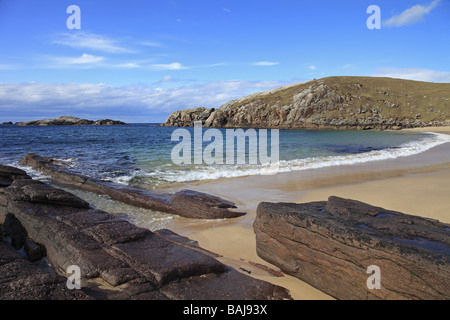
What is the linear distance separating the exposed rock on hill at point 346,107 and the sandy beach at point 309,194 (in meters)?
55.1

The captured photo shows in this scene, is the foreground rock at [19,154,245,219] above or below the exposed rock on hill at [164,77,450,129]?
below

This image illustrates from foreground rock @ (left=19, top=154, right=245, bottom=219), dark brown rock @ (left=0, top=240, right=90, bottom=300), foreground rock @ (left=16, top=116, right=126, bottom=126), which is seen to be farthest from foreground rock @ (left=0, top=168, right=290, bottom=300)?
foreground rock @ (left=16, top=116, right=126, bottom=126)

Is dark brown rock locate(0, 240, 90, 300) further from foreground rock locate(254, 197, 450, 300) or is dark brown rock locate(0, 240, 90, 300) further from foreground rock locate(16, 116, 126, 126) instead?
foreground rock locate(16, 116, 126, 126)

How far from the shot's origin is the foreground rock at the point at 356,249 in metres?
2.99

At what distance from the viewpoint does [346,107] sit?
239 ft

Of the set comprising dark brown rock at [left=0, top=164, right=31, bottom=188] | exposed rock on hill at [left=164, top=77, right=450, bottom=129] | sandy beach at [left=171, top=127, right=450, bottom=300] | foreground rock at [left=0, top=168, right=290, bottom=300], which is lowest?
sandy beach at [left=171, top=127, right=450, bottom=300]

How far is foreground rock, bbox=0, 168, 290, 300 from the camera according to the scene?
3.05 meters

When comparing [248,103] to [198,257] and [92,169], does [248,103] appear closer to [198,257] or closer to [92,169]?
[92,169]

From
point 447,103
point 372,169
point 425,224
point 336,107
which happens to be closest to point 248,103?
point 336,107

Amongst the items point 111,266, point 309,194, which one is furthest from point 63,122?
point 111,266

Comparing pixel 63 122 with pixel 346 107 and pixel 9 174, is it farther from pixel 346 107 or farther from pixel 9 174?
pixel 9 174

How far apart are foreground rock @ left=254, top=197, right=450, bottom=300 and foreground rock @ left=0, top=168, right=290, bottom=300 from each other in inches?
27.7

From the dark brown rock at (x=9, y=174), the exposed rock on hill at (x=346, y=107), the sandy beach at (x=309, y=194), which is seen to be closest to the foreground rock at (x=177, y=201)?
the sandy beach at (x=309, y=194)

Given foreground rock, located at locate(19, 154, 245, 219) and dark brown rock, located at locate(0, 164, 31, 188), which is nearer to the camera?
foreground rock, located at locate(19, 154, 245, 219)
